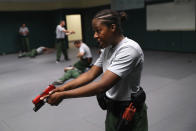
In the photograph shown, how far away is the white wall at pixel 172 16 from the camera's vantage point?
6.92m

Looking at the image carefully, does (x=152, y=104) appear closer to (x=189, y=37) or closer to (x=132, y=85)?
(x=132, y=85)

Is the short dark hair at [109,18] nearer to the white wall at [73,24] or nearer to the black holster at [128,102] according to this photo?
the black holster at [128,102]

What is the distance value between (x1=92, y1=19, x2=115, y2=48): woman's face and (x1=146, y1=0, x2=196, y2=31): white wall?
6937 millimetres

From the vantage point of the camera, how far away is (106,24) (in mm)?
984

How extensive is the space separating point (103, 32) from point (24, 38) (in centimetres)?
935

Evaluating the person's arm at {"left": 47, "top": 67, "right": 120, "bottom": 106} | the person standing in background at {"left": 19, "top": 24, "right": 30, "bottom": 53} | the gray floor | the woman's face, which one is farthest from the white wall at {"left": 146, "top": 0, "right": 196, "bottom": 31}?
the person's arm at {"left": 47, "top": 67, "right": 120, "bottom": 106}

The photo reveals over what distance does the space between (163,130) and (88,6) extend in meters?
9.16

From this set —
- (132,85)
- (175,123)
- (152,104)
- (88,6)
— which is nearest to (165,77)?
(152,104)

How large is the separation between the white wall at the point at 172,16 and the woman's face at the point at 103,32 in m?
6.94

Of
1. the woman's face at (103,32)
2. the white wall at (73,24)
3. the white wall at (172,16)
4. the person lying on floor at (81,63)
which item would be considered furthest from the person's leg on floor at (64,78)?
the white wall at (73,24)

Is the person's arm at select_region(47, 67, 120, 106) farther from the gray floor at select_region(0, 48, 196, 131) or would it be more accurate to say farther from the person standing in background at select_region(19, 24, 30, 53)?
the person standing in background at select_region(19, 24, 30, 53)

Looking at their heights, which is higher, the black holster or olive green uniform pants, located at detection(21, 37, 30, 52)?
the black holster

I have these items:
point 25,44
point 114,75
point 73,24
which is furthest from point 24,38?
point 114,75

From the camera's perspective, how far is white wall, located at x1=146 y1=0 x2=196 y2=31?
6918 millimetres
